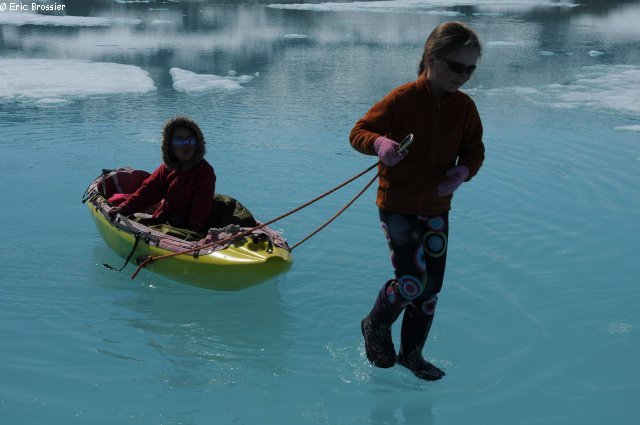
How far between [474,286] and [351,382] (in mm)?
1533

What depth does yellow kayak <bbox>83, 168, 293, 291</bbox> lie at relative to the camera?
4688 mm

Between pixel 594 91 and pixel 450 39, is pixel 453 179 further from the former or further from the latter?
pixel 594 91

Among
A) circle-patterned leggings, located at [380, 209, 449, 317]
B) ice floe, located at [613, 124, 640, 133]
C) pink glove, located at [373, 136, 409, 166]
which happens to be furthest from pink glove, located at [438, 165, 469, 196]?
ice floe, located at [613, 124, 640, 133]

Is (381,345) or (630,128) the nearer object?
(381,345)

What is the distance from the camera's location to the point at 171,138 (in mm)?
5258

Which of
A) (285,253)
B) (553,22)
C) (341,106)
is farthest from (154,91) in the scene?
(553,22)

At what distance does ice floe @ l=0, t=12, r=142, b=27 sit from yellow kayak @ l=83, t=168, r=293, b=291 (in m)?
16.0

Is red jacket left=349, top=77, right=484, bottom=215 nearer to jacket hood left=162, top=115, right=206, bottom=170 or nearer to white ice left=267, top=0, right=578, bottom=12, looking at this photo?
jacket hood left=162, top=115, right=206, bottom=170

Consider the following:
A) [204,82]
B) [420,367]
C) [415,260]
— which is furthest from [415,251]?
[204,82]

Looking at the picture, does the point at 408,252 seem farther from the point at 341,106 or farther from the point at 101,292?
the point at 341,106

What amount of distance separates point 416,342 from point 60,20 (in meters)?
19.7

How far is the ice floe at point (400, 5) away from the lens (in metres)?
24.8
